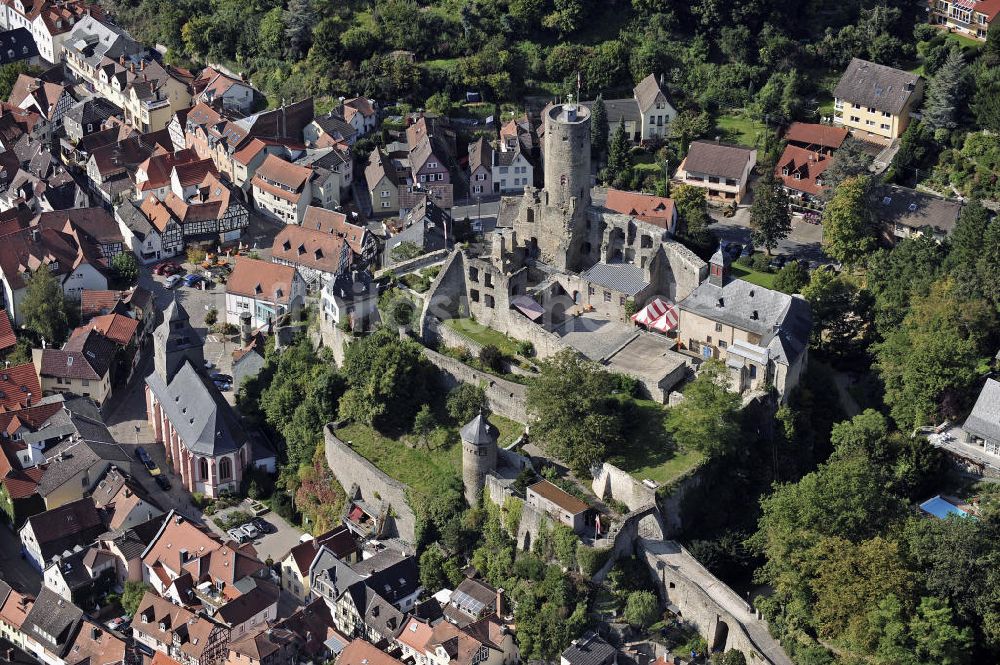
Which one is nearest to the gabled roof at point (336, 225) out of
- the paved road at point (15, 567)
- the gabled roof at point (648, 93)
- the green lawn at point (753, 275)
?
the gabled roof at point (648, 93)

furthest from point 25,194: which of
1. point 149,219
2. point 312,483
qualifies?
point 312,483

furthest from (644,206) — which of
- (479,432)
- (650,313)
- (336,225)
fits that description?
(479,432)

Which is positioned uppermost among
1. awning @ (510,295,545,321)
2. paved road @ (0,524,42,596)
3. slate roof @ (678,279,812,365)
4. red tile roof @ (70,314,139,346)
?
Answer: slate roof @ (678,279,812,365)

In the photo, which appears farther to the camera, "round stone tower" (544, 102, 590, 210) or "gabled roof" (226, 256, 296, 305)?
"gabled roof" (226, 256, 296, 305)

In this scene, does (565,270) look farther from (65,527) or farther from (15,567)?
(15,567)

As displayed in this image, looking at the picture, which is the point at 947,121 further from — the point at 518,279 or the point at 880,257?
the point at 518,279

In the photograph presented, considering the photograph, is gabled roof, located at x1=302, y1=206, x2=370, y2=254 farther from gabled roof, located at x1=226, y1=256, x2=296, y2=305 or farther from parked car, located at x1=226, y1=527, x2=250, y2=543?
parked car, located at x1=226, y1=527, x2=250, y2=543

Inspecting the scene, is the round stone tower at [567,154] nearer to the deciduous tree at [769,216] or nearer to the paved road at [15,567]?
the deciduous tree at [769,216]

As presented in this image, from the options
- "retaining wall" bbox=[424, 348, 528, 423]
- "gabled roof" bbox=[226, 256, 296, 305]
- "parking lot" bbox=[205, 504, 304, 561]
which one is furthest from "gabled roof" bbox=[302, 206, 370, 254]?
"parking lot" bbox=[205, 504, 304, 561]
